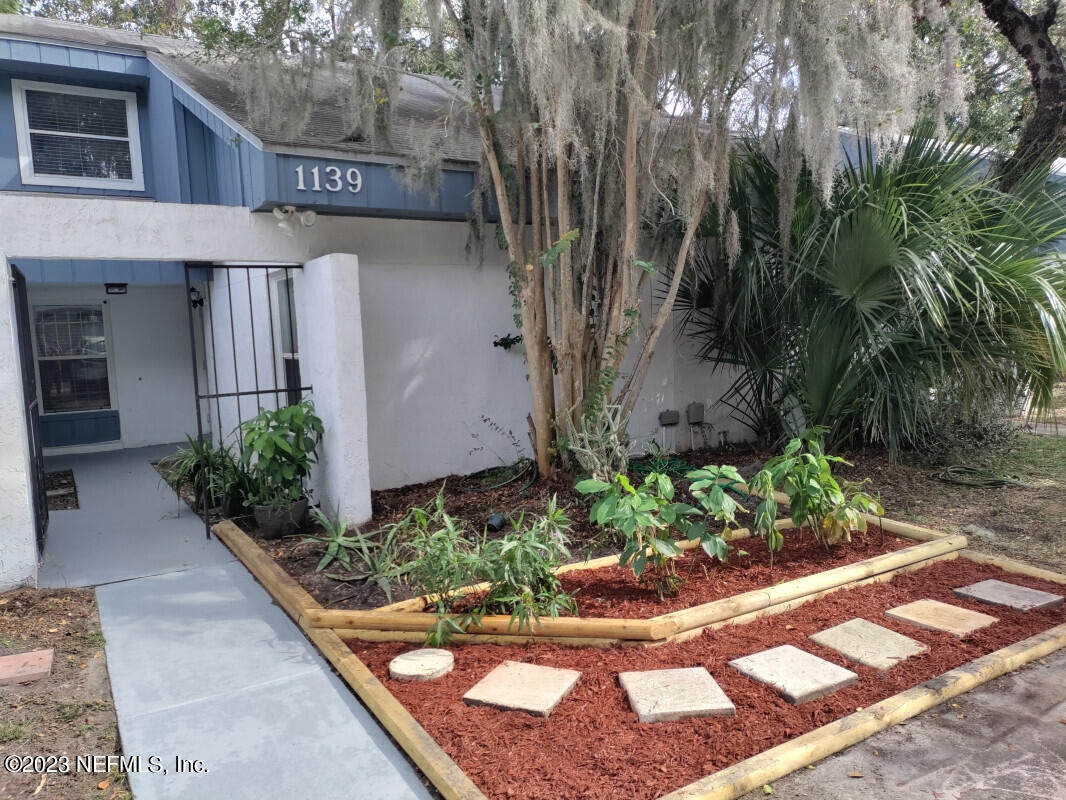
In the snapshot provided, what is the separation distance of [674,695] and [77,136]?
855 cm

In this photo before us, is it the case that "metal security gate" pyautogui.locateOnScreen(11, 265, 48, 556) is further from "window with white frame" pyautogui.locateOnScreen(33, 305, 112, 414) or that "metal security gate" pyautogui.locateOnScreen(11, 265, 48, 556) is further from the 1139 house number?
"window with white frame" pyautogui.locateOnScreen(33, 305, 112, 414)

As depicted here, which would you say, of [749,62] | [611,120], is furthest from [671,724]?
[749,62]

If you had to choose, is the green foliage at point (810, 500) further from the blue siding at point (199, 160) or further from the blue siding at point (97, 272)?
the blue siding at point (97, 272)

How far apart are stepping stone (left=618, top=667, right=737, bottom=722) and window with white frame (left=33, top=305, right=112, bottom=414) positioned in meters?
8.79

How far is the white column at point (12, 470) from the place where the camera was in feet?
13.5

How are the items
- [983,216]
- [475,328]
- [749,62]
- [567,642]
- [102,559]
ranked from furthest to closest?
[475,328] → [983,216] → [749,62] → [102,559] → [567,642]

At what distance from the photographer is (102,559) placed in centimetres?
495

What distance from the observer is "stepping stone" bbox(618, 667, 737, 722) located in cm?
278

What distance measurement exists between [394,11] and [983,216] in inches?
190

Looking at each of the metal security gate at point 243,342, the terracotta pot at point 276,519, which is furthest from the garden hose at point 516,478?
the metal security gate at point 243,342

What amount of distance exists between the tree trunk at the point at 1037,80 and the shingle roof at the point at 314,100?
5.14m

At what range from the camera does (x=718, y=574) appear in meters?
4.14

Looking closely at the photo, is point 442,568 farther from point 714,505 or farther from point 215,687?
point 714,505

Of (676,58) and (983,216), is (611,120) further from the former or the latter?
(983,216)
